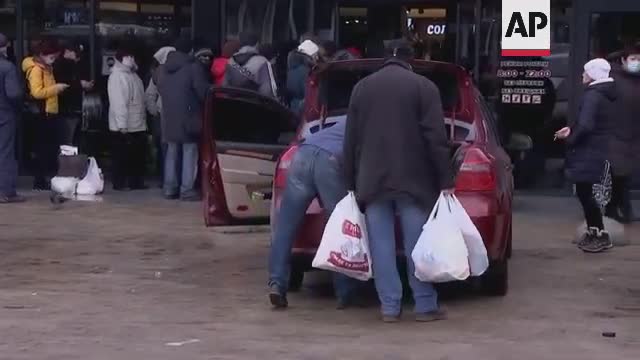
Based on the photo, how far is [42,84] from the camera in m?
14.1

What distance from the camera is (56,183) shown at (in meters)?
13.6

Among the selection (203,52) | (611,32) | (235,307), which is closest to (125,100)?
(203,52)

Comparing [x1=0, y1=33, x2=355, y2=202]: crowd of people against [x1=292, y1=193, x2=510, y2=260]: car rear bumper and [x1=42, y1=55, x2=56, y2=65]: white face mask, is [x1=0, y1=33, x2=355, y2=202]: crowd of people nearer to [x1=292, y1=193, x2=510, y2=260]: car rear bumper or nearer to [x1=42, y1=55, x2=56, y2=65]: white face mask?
[x1=42, y1=55, x2=56, y2=65]: white face mask

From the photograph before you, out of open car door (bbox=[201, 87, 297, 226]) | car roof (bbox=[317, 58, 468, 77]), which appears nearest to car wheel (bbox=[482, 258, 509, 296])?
car roof (bbox=[317, 58, 468, 77])

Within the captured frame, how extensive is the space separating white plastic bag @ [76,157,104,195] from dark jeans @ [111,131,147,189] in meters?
0.49

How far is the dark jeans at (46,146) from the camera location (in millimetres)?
14453

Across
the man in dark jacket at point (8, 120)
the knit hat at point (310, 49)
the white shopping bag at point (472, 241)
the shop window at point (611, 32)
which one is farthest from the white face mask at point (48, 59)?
the white shopping bag at point (472, 241)

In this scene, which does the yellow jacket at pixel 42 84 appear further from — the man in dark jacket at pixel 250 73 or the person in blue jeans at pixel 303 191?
the person in blue jeans at pixel 303 191

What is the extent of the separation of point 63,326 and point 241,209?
279 centimetres

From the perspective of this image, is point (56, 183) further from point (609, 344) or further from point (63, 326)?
point (609, 344)

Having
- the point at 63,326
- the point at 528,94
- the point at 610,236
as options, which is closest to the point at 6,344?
the point at 63,326

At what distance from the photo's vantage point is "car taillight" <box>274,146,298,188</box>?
8.38 metres

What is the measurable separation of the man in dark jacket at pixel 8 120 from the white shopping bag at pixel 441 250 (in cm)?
674

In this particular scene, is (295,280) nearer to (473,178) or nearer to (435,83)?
(473,178)
